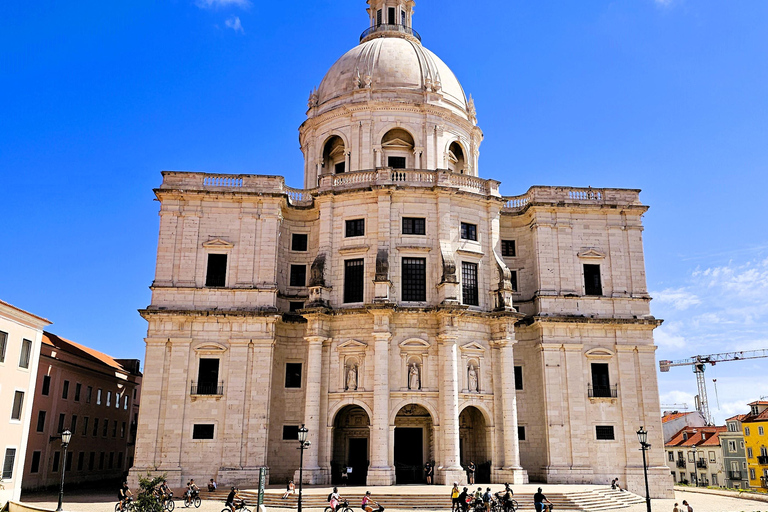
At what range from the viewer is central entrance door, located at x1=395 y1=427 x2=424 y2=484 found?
1486 inches

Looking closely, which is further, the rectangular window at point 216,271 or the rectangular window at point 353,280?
the rectangular window at point 216,271

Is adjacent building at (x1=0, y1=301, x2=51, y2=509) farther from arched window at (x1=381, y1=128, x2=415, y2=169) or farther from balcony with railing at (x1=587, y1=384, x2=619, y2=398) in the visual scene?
balcony with railing at (x1=587, y1=384, x2=619, y2=398)

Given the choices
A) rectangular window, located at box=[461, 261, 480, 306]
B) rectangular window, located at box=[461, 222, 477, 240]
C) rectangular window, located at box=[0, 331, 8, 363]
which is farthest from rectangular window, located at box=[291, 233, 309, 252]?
rectangular window, located at box=[0, 331, 8, 363]

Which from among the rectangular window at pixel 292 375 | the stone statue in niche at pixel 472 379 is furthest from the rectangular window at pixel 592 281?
the rectangular window at pixel 292 375

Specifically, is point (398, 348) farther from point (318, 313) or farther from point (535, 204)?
point (535, 204)

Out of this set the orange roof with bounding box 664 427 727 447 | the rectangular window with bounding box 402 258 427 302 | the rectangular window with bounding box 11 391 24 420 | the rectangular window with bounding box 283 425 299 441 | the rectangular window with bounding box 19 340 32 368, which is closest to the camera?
the rectangular window with bounding box 11 391 24 420

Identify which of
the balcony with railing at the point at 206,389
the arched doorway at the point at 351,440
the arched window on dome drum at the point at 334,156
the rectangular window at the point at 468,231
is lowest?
the arched doorway at the point at 351,440

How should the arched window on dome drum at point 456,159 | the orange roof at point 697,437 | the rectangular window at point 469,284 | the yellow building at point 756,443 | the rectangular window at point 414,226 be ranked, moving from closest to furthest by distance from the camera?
the rectangular window at point 469,284 → the rectangular window at point 414,226 → the arched window on dome drum at point 456,159 → the yellow building at point 756,443 → the orange roof at point 697,437

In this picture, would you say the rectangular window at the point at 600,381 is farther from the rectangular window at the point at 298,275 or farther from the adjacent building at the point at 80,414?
the adjacent building at the point at 80,414

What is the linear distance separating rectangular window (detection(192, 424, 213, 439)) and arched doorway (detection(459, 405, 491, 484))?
14.8 meters

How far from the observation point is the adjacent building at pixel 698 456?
2668 inches

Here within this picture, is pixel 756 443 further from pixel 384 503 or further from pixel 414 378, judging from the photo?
pixel 384 503

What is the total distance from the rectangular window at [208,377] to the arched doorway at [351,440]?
24.4 ft

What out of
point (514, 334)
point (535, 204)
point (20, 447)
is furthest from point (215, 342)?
point (535, 204)
